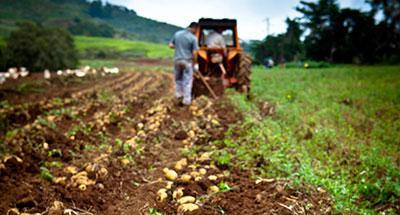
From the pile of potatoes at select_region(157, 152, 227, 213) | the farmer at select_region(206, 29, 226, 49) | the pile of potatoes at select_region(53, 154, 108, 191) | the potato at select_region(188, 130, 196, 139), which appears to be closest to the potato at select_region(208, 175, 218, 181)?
the pile of potatoes at select_region(157, 152, 227, 213)

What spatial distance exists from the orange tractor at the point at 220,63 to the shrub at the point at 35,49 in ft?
33.8

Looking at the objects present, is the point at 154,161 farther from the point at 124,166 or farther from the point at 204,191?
the point at 204,191

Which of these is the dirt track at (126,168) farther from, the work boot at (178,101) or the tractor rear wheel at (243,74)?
the tractor rear wheel at (243,74)

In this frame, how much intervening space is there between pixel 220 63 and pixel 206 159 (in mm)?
5238

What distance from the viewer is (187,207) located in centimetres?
281

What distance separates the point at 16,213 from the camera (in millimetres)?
2816

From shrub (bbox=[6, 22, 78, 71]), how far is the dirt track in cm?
1049

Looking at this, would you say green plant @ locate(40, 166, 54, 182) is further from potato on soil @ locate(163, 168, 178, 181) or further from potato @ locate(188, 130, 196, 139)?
potato @ locate(188, 130, 196, 139)

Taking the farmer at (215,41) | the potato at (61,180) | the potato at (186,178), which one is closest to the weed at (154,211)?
the potato at (186,178)

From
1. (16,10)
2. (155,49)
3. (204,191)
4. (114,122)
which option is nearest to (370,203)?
(204,191)

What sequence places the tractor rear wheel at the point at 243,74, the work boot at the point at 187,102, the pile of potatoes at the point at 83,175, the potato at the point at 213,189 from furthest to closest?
the tractor rear wheel at the point at 243,74
the work boot at the point at 187,102
the pile of potatoes at the point at 83,175
the potato at the point at 213,189

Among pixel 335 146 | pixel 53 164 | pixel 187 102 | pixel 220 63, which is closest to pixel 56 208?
pixel 53 164

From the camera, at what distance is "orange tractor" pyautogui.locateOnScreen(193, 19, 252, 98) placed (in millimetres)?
8742

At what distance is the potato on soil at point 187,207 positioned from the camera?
9.11ft
